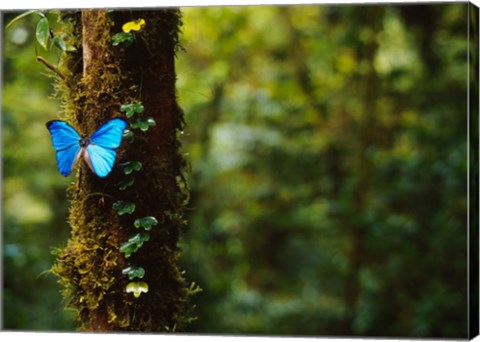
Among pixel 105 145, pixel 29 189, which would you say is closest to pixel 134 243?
pixel 105 145

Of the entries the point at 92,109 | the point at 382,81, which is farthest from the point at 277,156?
the point at 92,109

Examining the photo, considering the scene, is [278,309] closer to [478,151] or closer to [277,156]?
[277,156]

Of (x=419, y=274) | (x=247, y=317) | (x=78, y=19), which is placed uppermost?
(x=78, y=19)

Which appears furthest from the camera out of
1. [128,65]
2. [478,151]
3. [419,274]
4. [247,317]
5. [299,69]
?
[299,69]

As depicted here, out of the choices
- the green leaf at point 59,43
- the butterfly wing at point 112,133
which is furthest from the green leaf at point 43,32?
the butterfly wing at point 112,133

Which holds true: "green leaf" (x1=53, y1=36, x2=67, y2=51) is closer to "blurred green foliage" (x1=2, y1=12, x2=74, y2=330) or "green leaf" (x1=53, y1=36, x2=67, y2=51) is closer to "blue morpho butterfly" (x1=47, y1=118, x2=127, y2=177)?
"blue morpho butterfly" (x1=47, y1=118, x2=127, y2=177)

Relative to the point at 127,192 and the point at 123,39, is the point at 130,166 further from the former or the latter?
the point at 123,39
